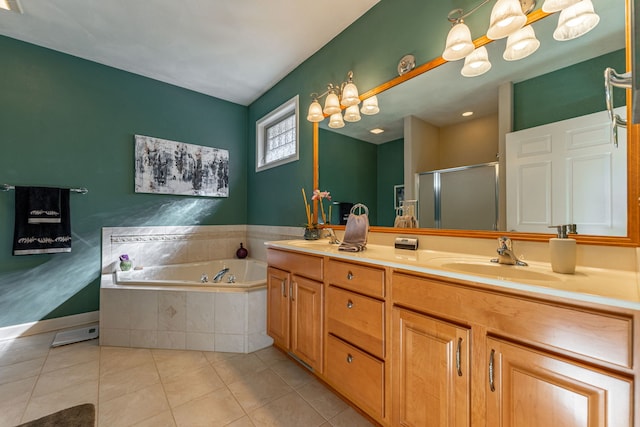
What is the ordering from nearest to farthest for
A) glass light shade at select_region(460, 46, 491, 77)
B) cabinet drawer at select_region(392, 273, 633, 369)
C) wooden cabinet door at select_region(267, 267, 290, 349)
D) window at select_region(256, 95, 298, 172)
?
1. cabinet drawer at select_region(392, 273, 633, 369)
2. glass light shade at select_region(460, 46, 491, 77)
3. wooden cabinet door at select_region(267, 267, 290, 349)
4. window at select_region(256, 95, 298, 172)

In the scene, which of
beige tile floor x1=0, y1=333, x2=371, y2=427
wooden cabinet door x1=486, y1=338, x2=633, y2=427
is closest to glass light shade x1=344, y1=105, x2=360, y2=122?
wooden cabinet door x1=486, y1=338, x2=633, y2=427

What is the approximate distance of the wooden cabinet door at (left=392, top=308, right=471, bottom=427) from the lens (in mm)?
947

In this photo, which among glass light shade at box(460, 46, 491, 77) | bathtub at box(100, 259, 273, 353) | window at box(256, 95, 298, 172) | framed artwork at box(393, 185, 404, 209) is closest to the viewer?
glass light shade at box(460, 46, 491, 77)

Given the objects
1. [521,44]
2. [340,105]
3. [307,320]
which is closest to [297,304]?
[307,320]

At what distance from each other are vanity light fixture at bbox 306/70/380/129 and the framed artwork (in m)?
0.61

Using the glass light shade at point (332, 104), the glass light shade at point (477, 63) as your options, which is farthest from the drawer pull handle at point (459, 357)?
the glass light shade at point (332, 104)

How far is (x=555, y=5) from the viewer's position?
3.60 feet

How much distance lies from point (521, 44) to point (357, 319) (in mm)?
1548

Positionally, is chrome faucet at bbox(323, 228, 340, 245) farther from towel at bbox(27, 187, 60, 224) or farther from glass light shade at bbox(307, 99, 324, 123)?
towel at bbox(27, 187, 60, 224)

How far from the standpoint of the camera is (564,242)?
3.07 ft

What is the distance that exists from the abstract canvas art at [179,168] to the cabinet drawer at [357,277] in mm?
2396

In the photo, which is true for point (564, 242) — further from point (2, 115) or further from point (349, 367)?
point (2, 115)

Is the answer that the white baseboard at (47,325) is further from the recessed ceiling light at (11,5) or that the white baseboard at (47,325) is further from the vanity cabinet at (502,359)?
the vanity cabinet at (502,359)

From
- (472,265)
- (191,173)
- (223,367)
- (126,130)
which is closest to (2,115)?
(126,130)
